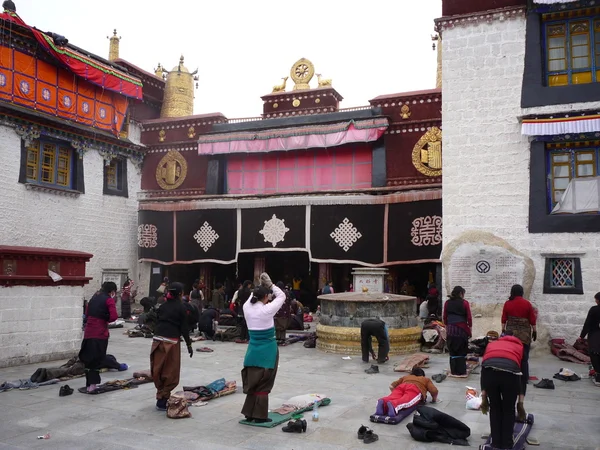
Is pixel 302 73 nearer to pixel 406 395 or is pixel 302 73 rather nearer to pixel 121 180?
pixel 121 180

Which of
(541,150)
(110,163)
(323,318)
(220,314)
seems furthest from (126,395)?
(110,163)

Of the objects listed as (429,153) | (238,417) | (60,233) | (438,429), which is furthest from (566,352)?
(60,233)

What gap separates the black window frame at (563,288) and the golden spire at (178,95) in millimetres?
16135

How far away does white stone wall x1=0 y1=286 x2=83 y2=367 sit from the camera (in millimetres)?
9406

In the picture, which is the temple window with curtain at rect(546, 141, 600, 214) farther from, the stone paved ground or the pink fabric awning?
the pink fabric awning

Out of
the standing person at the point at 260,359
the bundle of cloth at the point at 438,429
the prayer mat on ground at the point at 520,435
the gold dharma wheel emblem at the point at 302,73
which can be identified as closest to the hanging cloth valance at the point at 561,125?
the prayer mat on ground at the point at 520,435

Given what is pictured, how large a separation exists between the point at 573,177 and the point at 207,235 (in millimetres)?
12320

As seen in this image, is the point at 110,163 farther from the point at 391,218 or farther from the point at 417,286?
the point at 417,286

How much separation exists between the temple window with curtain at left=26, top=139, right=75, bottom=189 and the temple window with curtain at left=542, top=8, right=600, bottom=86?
15.1m

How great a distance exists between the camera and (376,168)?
18062 mm

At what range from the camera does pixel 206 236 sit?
19.7 meters

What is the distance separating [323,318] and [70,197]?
10.9m

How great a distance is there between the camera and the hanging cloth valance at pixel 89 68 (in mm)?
16734

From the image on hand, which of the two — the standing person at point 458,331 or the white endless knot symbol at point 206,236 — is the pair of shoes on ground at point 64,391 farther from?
the white endless knot symbol at point 206,236
